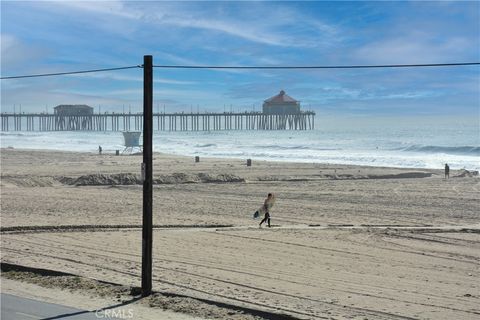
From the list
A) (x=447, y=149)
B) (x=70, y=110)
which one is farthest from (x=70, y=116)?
(x=447, y=149)

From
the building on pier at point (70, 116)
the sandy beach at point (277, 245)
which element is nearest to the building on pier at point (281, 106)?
the building on pier at point (70, 116)

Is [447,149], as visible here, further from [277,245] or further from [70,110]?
[70,110]

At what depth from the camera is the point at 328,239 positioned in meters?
14.2

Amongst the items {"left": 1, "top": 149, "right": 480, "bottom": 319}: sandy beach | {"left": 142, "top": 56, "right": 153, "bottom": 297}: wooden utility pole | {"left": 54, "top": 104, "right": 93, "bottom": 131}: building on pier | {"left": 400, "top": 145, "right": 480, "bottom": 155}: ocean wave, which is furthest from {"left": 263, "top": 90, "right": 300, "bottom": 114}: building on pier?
{"left": 142, "top": 56, "right": 153, "bottom": 297}: wooden utility pole

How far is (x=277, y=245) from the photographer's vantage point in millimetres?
13266

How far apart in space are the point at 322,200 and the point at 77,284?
15.3 metres

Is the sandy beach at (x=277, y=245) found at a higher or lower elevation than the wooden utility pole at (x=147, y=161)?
lower

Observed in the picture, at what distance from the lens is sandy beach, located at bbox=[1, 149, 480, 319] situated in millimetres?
8648

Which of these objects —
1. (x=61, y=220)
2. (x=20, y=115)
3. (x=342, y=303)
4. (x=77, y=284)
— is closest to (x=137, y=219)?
(x=61, y=220)

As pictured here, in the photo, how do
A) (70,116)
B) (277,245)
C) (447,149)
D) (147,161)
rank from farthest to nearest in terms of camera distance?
(70,116) → (447,149) → (277,245) → (147,161)

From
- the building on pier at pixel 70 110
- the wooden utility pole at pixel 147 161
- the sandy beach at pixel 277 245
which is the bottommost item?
the sandy beach at pixel 277 245

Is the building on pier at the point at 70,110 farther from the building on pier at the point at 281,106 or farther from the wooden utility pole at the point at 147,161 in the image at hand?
the wooden utility pole at the point at 147,161

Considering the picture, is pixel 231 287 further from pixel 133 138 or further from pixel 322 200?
pixel 133 138

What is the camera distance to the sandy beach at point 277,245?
865 cm
